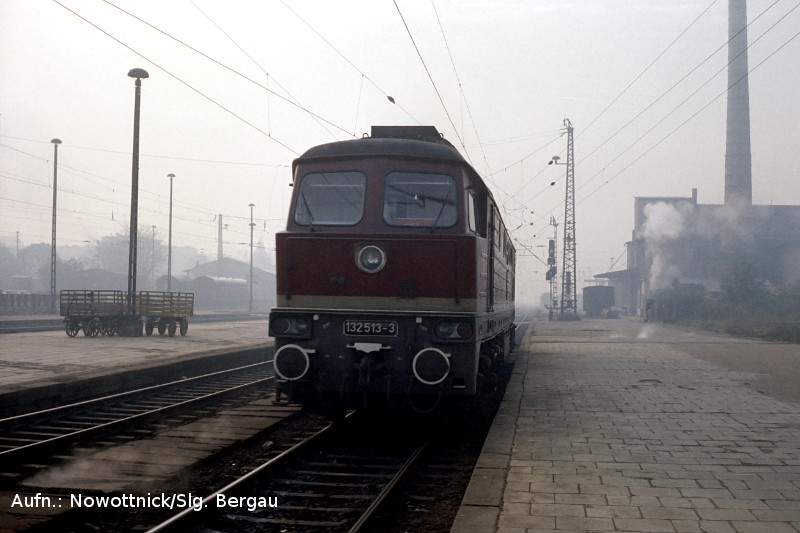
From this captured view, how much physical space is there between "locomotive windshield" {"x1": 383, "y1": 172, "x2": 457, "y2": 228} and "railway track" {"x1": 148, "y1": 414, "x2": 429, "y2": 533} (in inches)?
95.8

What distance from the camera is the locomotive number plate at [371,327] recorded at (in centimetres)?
768

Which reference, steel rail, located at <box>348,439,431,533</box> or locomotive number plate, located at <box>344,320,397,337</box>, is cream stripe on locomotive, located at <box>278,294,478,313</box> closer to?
locomotive number plate, located at <box>344,320,397,337</box>

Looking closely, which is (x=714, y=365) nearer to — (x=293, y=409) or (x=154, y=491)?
(x=293, y=409)

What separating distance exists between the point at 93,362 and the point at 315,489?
383 inches

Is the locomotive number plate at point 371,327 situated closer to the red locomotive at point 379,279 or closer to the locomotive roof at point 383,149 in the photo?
the red locomotive at point 379,279

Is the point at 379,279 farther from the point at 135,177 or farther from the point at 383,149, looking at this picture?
the point at 135,177

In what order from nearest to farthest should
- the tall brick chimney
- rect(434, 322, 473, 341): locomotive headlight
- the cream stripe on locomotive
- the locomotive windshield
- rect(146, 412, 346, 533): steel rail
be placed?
rect(146, 412, 346, 533): steel rail < rect(434, 322, 473, 341): locomotive headlight < the cream stripe on locomotive < the locomotive windshield < the tall brick chimney

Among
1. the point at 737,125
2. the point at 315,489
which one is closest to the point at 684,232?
the point at 737,125

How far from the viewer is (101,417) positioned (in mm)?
9508

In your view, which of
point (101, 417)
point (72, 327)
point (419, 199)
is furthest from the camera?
point (72, 327)

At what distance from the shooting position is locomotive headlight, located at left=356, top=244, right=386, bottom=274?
311 inches

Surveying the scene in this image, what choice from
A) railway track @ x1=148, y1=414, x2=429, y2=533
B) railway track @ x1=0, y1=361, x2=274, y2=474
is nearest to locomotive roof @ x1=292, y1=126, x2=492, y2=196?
railway track @ x1=148, y1=414, x2=429, y2=533

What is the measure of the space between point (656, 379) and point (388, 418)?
240 inches

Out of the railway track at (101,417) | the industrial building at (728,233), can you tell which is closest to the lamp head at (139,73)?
the railway track at (101,417)
